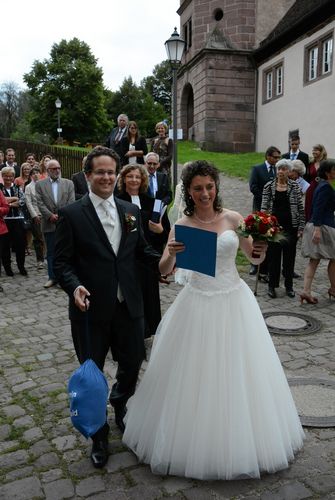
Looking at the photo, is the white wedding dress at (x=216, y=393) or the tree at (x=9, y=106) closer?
the white wedding dress at (x=216, y=393)

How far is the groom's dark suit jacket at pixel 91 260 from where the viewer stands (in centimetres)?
343

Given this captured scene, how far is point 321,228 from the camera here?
24.8 ft

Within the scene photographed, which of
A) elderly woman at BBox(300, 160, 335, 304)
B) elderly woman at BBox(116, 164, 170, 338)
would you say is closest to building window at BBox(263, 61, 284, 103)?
elderly woman at BBox(300, 160, 335, 304)

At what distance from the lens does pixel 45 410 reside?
447 cm

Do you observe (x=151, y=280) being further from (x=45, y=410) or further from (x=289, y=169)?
(x=289, y=169)

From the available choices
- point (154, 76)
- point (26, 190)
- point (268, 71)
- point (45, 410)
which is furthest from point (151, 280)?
point (154, 76)

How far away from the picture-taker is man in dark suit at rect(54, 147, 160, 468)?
3.45 m

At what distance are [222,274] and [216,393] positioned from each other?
0.87 m

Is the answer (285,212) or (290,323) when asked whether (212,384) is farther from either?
(285,212)

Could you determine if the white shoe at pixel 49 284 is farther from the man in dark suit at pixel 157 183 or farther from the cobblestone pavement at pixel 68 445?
the man in dark suit at pixel 157 183

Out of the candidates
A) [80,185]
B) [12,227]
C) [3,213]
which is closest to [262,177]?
[80,185]

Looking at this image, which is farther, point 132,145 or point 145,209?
point 132,145

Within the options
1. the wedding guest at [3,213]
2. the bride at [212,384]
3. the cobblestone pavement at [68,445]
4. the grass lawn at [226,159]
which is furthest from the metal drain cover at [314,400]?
the grass lawn at [226,159]

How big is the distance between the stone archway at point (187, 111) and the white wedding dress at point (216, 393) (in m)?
33.7
